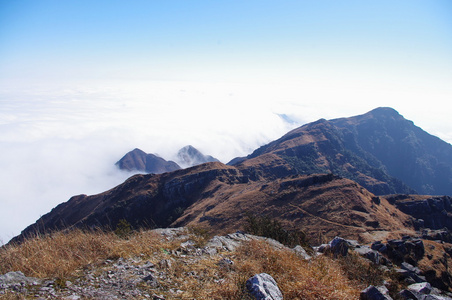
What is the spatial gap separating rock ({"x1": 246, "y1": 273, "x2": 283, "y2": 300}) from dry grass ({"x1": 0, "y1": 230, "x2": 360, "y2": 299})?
0.68 ft

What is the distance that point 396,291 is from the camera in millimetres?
8219

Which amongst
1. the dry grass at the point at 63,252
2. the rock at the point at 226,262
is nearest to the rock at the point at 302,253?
the rock at the point at 226,262

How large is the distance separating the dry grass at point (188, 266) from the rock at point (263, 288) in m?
0.21

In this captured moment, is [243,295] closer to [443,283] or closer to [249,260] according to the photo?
[249,260]

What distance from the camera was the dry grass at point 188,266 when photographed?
559 centimetres

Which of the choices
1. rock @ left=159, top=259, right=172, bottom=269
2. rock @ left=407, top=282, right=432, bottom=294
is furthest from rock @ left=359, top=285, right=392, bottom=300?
rock @ left=159, top=259, right=172, bottom=269

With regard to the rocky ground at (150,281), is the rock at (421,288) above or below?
below

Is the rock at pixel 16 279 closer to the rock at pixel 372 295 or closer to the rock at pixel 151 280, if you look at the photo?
the rock at pixel 151 280

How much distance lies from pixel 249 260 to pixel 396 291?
5.37 m

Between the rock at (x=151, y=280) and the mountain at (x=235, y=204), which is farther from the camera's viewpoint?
the mountain at (x=235, y=204)

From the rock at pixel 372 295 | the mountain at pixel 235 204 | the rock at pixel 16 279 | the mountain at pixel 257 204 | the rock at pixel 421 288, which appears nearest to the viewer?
the rock at pixel 16 279

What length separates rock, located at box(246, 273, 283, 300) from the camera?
514 cm

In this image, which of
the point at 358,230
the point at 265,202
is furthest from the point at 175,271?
the point at 265,202

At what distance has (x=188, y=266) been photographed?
6977 millimetres
